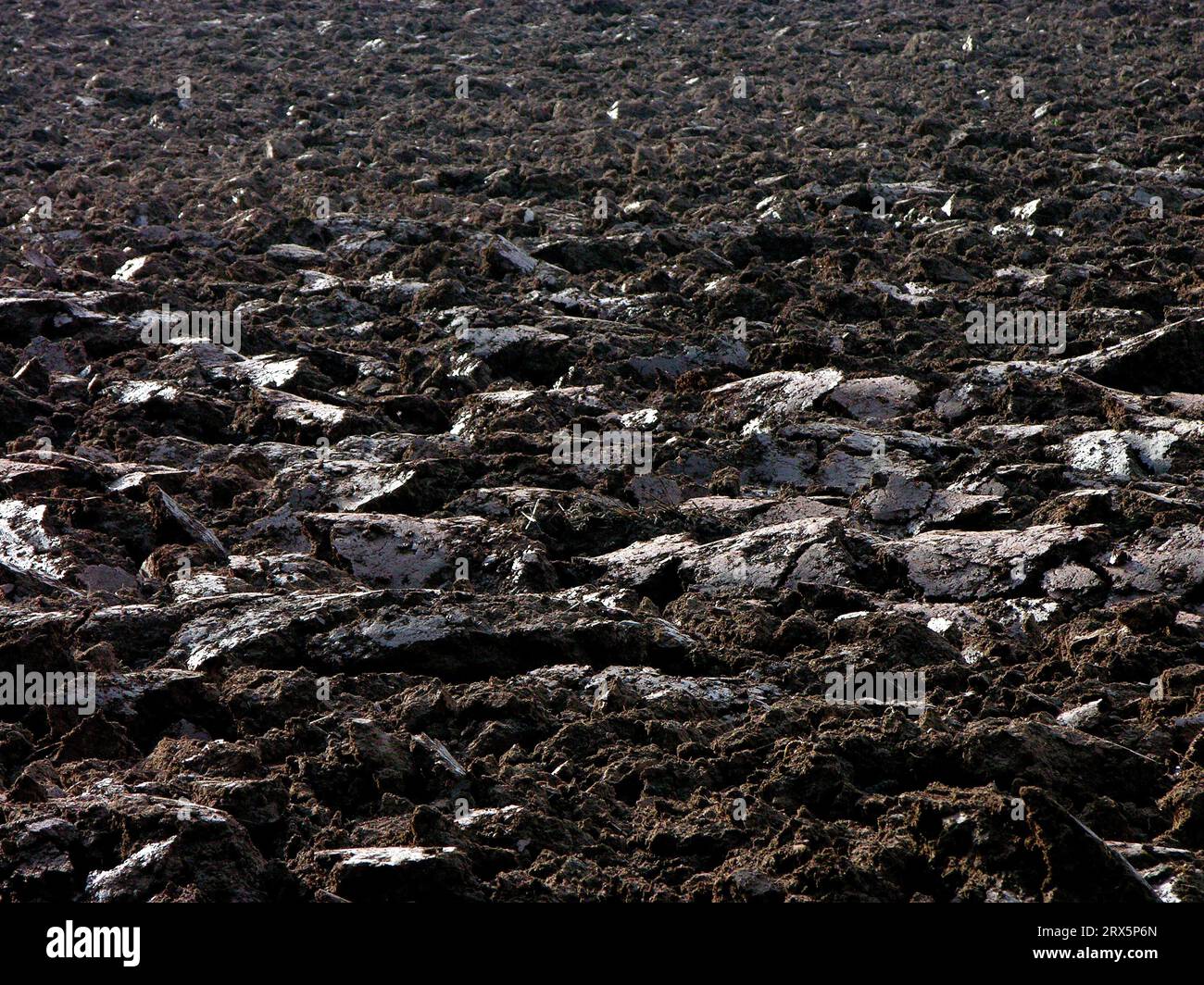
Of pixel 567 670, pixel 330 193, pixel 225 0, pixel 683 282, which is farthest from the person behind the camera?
pixel 225 0

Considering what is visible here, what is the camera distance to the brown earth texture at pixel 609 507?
5164 millimetres

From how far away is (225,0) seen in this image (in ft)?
A: 86.3

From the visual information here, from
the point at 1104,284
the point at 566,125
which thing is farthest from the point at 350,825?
the point at 566,125

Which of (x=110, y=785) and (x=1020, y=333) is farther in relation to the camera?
(x=1020, y=333)

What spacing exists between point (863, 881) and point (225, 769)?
102 inches

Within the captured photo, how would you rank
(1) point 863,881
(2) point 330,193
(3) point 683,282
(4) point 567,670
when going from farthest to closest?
(2) point 330,193
(3) point 683,282
(4) point 567,670
(1) point 863,881

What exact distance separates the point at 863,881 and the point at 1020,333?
7274mm

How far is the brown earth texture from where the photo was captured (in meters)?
5.16

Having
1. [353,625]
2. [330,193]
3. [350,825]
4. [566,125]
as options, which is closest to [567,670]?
[353,625]

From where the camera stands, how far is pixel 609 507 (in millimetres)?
8336

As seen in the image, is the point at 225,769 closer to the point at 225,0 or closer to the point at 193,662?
the point at 193,662

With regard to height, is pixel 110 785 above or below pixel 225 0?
below
